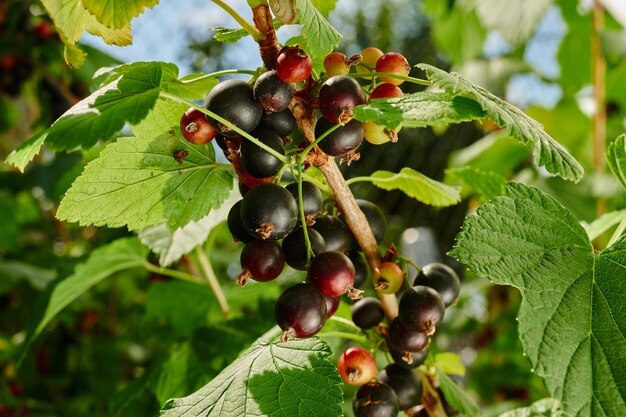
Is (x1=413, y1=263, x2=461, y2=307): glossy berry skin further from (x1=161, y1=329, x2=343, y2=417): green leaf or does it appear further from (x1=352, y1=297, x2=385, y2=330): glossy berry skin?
(x1=161, y1=329, x2=343, y2=417): green leaf

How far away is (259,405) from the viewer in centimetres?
50

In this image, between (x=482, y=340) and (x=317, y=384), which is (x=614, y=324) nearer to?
(x=317, y=384)

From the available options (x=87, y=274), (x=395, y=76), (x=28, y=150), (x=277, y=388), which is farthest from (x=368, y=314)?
(x=87, y=274)

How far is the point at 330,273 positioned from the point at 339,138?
0.12 meters

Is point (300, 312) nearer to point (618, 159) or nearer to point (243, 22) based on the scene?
point (243, 22)

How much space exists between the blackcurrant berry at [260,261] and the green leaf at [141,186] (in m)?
0.10

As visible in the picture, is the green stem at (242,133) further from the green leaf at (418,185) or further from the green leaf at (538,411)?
the green leaf at (538,411)

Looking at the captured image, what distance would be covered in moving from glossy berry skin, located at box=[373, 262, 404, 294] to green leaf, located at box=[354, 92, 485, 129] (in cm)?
17

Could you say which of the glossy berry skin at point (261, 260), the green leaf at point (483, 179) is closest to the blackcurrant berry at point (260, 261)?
the glossy berry skin at point (261, 260)

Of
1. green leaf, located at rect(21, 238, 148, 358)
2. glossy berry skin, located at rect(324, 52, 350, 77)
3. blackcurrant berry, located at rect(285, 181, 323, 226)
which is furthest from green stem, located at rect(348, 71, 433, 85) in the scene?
green leaf, located at rect(21, 238, 148, 358)

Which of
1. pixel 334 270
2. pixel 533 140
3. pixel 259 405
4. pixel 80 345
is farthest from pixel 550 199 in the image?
pixel 80 345

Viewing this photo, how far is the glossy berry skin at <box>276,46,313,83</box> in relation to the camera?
0.51 m

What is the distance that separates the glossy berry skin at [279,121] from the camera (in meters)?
0.56

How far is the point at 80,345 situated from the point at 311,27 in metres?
1.66
